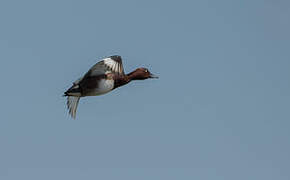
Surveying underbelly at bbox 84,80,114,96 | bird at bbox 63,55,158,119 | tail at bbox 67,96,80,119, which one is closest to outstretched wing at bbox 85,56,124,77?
bird at bbox 63,55,158,119

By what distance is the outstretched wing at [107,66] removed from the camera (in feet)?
106

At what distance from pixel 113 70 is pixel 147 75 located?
320 cm

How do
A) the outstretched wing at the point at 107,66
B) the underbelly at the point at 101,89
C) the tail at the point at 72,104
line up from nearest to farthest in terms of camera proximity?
the outstretched wing at the point at 107,66 → the underbelly at the point at 101,89 → the tail at the point at 72,104

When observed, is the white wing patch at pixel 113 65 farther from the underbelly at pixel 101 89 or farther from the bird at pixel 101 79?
the underbelly at pixel 101 89

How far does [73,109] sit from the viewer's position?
3506 cm

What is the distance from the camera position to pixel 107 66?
32656mm

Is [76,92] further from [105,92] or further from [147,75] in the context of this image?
[147,75]

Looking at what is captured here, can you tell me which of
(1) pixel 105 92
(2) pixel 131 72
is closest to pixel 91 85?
(1) pixel 105 92

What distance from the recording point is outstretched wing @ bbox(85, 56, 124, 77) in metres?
32.4

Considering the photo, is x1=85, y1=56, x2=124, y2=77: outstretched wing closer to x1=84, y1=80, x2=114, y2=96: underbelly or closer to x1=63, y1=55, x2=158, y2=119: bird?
x1=63, y1=55, x2=158, y2=119: bird

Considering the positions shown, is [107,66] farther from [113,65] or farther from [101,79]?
[101,79]

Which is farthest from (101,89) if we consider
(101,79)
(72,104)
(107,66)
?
(72,104)

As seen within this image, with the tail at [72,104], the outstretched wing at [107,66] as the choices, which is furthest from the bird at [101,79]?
the tail at [72,104]

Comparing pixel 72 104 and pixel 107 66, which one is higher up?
pixel 107 66
